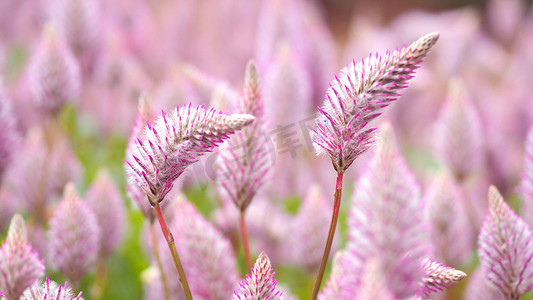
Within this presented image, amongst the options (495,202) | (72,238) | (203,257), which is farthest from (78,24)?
(495,202)

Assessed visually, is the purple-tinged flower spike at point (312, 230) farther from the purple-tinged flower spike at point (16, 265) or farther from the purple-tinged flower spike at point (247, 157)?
the purple-tinged flower spike at point (16, 265)

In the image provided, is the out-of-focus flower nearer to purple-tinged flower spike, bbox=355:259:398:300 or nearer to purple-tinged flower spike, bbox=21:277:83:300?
purple-tinged flower spike, bbox=21:277:83:300

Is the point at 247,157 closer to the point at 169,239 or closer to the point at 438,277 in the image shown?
the point at 169,239

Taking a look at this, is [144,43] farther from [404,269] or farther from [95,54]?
[404,269]

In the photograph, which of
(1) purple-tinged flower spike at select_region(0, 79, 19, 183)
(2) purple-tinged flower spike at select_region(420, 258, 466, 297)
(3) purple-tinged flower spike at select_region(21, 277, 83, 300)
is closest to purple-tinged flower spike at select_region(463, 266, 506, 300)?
(2) purple-tinged flower spike at select_region(420, 258, 466, 297)

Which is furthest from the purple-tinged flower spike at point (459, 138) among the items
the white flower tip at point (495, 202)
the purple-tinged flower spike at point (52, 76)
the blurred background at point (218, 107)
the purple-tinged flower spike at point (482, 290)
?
the purple-tinged flower spike at point (52, 76)
